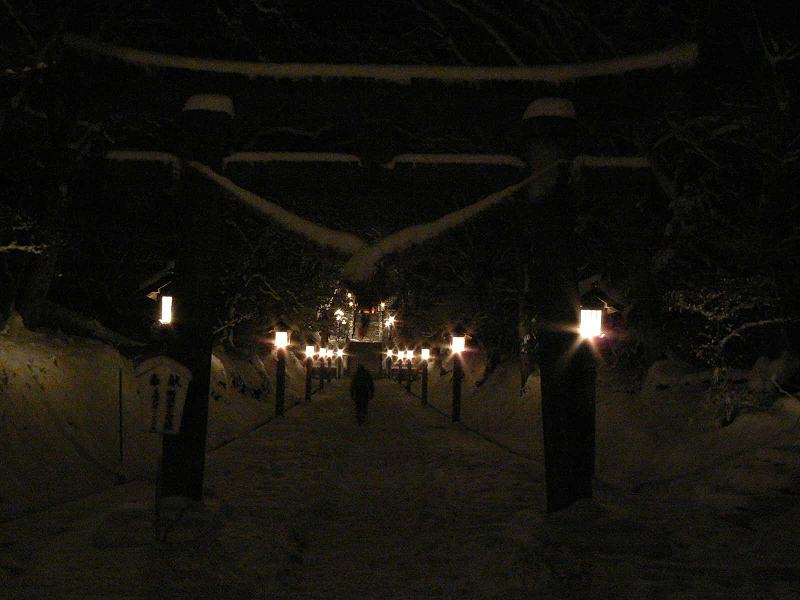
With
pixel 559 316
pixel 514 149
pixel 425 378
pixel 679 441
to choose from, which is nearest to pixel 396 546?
pixel 559 316

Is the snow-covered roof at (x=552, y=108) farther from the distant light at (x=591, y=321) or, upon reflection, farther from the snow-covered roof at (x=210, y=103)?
the distant light at (x=591, y=321)

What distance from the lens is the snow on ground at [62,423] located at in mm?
10273

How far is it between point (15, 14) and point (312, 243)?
9.32 m

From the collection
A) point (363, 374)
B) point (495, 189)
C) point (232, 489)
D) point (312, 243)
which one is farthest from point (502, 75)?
point (363, 374)

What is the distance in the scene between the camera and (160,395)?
7184 millimetres

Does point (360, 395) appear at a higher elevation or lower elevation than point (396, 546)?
higher

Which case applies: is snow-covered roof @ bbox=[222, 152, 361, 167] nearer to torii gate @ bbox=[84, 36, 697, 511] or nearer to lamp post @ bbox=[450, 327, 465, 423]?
torii gate @ bbox=[84, 36, 697, 511]

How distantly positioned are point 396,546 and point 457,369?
50.0 feet

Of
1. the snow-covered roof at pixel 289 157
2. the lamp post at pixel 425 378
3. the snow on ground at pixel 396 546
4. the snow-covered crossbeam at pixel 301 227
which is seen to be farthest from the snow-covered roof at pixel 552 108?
the lamp post at pixel 425 378

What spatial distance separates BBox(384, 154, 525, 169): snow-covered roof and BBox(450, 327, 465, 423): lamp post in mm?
14186

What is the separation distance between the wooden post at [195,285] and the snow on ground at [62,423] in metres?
2.30

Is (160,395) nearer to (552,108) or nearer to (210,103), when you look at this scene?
(210,103)

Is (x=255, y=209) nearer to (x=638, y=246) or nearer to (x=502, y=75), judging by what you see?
(x=502, y=75)

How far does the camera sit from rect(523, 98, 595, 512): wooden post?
7781 millimetres
